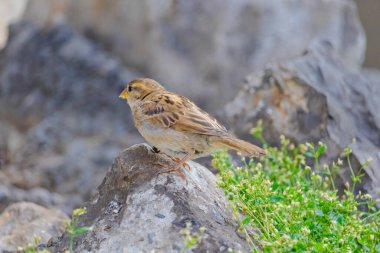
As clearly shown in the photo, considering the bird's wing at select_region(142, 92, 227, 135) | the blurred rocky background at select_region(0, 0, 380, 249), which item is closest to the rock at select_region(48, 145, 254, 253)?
the bird's wing at select_region(142, 92, 227, 135)

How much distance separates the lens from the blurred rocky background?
9297mm

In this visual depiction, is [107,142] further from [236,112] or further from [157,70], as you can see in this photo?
[236,112]

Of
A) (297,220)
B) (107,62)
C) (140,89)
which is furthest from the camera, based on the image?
(107,62)

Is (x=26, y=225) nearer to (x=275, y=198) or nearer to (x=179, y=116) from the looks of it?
(x=179, y=116)

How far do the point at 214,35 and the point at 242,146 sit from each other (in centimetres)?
483

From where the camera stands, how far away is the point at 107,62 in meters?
9.95

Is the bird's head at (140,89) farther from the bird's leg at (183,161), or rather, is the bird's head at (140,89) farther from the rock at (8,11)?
the rock at (8,11)

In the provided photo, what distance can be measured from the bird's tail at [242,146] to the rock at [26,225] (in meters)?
1.40

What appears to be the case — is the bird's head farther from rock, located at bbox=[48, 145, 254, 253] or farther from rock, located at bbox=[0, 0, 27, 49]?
rock, located at bbox=[0, 0, 27, 49]

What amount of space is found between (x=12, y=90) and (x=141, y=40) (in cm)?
177

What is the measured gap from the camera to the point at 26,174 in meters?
9.24

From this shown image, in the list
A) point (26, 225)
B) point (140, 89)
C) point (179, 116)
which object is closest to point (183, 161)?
point (179, 116)

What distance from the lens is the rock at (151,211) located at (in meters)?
4.37

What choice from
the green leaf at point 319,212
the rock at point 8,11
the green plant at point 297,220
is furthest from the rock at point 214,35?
the green leaf at point 319,212
